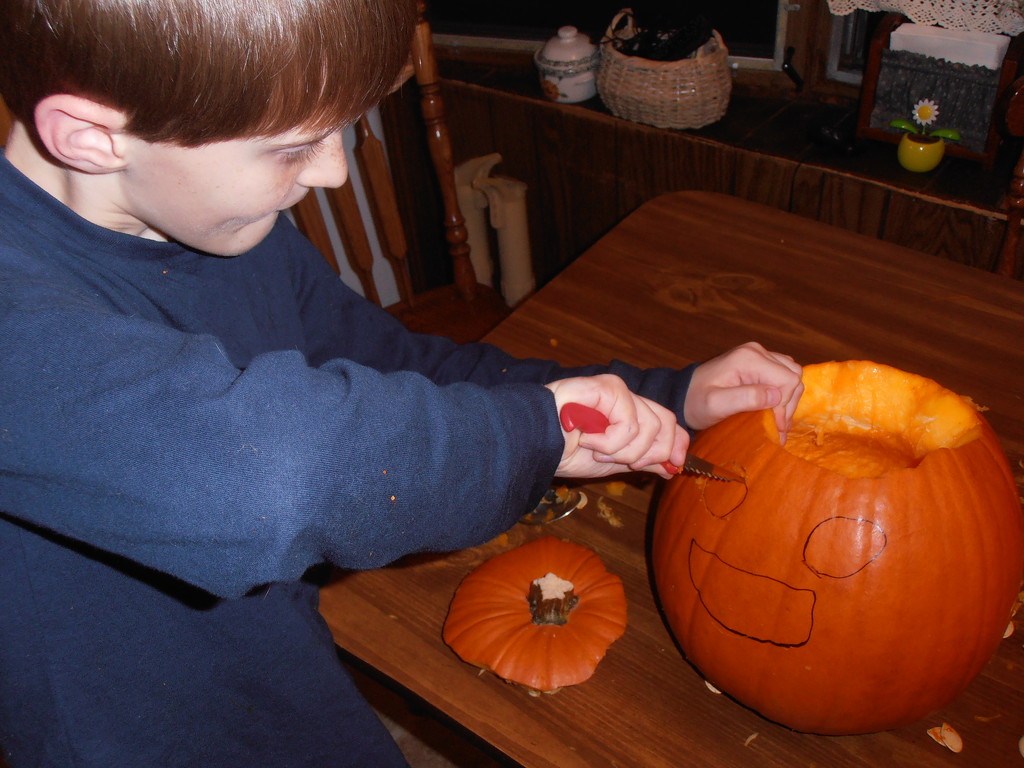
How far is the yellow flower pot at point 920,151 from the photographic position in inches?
54.5

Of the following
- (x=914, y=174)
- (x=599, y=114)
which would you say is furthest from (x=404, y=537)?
(x=599, y=114)

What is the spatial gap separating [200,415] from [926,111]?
56.1 inches

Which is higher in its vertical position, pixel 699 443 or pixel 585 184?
pixel 699 443

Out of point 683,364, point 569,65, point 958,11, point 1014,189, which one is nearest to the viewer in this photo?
point 683,364

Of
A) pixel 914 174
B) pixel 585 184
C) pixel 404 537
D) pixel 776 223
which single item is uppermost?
pixel 404 537

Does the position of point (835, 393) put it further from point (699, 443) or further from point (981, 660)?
point (981, 660)

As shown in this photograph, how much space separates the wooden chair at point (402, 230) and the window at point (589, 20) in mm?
687

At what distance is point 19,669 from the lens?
0.60 metres

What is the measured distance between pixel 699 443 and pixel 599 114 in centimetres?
127

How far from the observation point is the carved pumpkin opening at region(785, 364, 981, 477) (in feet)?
2.04

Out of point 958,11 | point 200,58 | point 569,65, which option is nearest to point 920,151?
point 958,11

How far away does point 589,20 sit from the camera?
195 cm

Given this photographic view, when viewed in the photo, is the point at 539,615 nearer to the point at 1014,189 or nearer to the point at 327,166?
the point at 327,166

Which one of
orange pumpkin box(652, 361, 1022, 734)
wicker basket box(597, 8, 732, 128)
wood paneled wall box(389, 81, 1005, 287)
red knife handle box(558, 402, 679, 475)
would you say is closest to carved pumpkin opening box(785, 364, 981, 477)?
orange pumpkin box(652, 361, 1022, 734)
